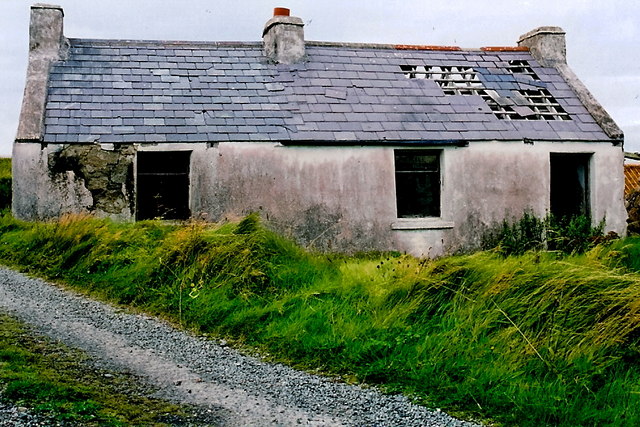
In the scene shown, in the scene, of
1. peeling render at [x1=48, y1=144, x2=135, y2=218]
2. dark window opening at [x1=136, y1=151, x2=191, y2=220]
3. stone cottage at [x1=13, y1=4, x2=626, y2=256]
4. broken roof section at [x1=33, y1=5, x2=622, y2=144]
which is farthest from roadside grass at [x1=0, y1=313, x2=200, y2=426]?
broken roof section at [x1=33, y1=5, x2=622, y2=144]

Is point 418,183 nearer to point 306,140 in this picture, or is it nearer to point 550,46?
point 306,140

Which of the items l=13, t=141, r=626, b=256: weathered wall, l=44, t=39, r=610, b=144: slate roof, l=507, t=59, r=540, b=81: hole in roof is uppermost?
l=507, t=59, r=540, b=81: hole in roof

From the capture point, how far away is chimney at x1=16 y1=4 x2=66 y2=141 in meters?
12.7

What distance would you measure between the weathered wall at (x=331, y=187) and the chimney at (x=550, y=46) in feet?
10.6

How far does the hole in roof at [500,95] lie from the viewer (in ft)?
48.2

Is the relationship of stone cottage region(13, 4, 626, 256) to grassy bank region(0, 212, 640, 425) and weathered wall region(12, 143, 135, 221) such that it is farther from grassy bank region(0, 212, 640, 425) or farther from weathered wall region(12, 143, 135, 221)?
grassy bank region(0, 212, 640, 425)

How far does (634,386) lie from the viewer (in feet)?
15.6

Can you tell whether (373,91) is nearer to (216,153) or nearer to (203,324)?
(216,153)

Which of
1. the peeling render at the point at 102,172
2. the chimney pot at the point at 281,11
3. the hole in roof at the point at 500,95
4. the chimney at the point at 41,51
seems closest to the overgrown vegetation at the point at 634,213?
the hole in roof at the point at 500,95

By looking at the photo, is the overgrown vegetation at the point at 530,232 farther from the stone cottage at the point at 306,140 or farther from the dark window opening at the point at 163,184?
the dark window opening at the point at 163,184

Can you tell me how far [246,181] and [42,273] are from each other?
15.1 feet

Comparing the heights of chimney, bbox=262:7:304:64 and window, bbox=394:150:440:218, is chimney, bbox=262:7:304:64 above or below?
above

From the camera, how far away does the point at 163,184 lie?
13008mm

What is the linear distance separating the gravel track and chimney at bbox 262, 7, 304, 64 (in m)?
9.13
